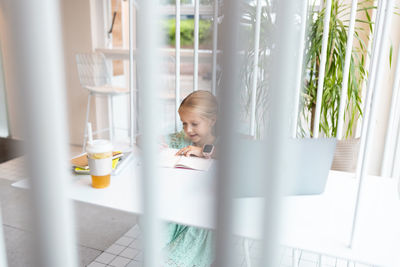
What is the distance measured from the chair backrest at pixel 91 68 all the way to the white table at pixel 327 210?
2510mm

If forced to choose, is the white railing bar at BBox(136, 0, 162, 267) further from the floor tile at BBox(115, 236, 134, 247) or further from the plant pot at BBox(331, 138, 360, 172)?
the floor tile at BBox(115, 236, 134, 247)

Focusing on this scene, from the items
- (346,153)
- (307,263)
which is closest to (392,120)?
(346,153)

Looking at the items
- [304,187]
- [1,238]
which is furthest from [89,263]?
[1,238]

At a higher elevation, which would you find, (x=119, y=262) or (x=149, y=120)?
(x=149, y=120)

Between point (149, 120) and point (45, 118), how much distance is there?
82 mm

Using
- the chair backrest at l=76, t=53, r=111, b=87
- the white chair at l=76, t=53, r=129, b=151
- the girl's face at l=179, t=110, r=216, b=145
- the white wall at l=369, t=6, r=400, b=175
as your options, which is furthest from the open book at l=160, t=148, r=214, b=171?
the chair backrest at l=76, t=53, r=111, b=87

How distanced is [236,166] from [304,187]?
4.13 feet

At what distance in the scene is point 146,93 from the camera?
10.9 inches

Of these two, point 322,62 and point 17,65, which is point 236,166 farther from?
point 322,62

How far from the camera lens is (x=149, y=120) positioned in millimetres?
283

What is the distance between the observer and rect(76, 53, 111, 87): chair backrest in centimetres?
384

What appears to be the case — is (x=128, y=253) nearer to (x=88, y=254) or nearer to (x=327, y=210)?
(x=88, y=254)

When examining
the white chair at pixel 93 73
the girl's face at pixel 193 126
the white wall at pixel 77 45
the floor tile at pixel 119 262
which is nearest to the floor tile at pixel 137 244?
the floor tile at pixel 119 262

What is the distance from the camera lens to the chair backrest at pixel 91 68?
384cm
